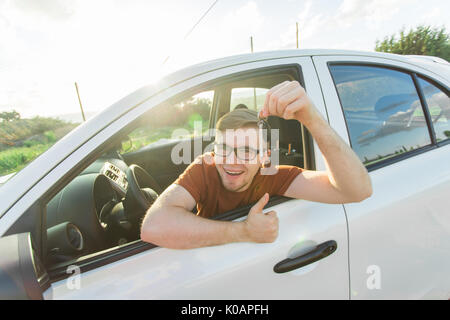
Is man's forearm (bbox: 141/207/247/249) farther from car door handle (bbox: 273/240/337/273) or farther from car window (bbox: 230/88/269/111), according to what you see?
car window (bbox: 230/88/269/111)

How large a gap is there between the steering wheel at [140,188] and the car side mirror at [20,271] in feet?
2.47

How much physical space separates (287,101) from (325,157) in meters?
0.35


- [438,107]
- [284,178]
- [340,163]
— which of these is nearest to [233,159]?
[284,178]

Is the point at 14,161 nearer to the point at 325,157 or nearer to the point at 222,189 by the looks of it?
the point at 222,189

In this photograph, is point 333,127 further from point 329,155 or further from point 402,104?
point 402,104

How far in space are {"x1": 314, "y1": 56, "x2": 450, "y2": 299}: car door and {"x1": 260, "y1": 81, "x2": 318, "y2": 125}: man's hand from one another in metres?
0.26

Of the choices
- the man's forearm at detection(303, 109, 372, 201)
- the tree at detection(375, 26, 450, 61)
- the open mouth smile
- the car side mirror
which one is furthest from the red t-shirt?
the tree at detection(375, 26, 450, 61)

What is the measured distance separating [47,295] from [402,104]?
2.06 m

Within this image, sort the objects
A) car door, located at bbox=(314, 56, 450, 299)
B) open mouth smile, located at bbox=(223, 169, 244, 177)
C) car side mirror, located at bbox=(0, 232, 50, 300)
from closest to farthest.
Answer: car side mirror, located at bbox=(0, 232, 50, 300) → car door, located at bbox=(314, 56, 450, 299) → open mouth smile, located at bbox=(223, 169, 244, 177)

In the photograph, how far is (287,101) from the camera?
3.39 feet

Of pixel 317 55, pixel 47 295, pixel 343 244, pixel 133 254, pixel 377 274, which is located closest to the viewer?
pixel 47 295

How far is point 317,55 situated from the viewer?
135 cm

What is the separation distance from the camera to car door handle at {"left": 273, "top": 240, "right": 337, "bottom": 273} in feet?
3.43
